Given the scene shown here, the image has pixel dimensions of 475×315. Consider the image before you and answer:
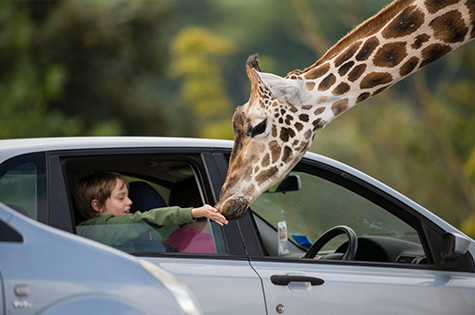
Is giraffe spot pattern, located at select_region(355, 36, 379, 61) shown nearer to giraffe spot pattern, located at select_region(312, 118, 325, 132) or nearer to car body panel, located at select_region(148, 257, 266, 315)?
giraffe spot pattern, located at select_region(312, 118, 325, 132)

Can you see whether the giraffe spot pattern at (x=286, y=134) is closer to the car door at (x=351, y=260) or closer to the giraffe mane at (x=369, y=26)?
the car door at (x=351, y=260)

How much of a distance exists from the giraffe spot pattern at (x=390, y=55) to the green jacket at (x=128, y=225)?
1.69 m

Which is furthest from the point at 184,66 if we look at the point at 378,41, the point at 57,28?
the point at 378,41

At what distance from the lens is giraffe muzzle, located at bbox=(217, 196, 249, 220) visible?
126 inches

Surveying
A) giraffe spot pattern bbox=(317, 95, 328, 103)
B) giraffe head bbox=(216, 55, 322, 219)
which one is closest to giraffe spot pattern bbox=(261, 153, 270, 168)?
giraffe head bbox=(216, 55, 322, 219)

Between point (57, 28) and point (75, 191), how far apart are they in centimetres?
950

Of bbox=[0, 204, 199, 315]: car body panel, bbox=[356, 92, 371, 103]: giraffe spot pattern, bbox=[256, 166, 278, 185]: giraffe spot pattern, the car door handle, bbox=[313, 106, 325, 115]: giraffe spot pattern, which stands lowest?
bbox=[0, 204, 199, 315]: car body panel

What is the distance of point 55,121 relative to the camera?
1145cm

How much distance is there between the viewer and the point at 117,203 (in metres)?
3.41

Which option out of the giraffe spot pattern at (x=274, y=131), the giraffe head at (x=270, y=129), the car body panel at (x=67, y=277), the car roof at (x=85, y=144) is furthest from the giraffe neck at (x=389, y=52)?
the car body panel at (x=67, y=277)

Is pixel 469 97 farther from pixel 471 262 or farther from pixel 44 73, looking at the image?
pixel 471 262

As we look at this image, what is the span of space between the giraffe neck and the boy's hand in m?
1.20

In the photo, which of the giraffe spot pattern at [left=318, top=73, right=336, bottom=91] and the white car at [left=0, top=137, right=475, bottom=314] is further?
the giraffe spot pattern at [left=318, top=73, right=336, bottom=91]

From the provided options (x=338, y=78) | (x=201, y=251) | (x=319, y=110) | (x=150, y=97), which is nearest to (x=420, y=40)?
(x=338, y=78)
